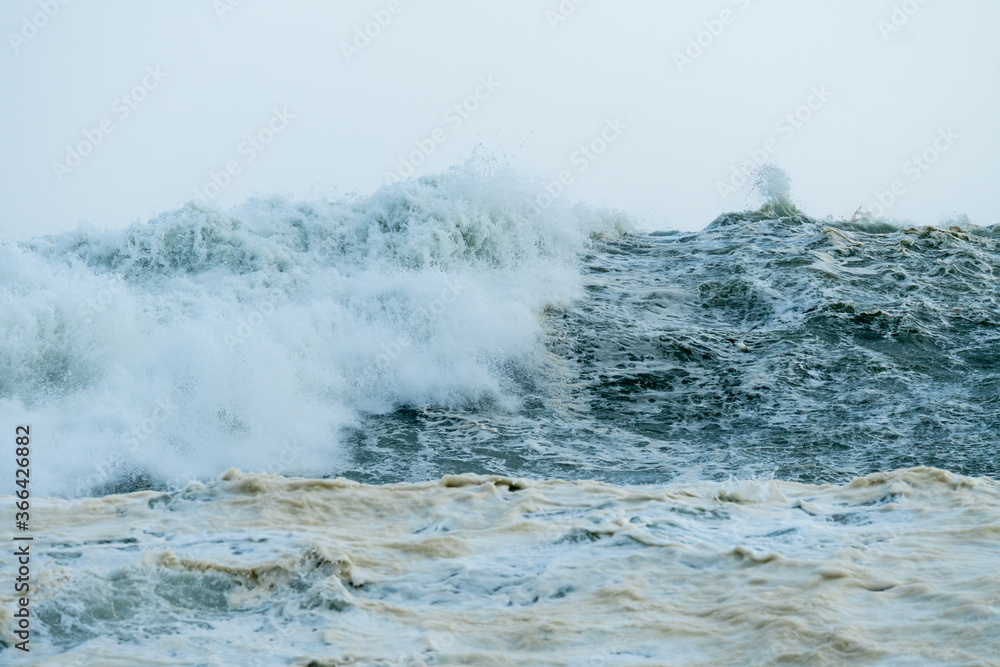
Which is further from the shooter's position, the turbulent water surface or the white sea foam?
the white sea foam

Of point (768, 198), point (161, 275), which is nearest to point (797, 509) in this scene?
point (161, 275)

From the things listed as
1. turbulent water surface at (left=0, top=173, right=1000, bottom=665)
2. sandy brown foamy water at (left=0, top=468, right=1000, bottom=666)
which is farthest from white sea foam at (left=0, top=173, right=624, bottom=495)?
sandy brown foamy water at (left=0, top=468, right=1000, bottom=666)

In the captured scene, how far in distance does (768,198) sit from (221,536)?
46.3ft

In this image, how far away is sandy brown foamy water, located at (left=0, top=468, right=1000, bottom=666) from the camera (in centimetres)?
288

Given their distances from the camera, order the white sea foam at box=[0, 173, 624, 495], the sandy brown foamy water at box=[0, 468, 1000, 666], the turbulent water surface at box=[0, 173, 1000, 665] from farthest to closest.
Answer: the white sea foam at box=[0, 173, 624, 495]
the turbulent water surface at box=[0, 173, 1000, 665]
the sandy brown foamy water at box=[0, 468, 1000, 666]

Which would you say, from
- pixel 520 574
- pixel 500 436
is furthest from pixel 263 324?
pixel 520 574

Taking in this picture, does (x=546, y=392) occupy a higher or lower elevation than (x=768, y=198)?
lower

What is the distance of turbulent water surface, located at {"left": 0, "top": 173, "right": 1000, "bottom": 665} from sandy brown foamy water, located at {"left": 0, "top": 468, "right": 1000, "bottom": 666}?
0.7 inches

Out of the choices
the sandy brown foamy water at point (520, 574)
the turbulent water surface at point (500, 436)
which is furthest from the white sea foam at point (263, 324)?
the sandy brown foamy water at point (520, 574)

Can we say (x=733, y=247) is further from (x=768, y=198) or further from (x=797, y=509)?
(x=797, y=509)

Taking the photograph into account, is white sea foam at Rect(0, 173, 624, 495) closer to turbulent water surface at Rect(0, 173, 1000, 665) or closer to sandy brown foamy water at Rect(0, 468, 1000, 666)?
turbulent water surface at Rect(0, 173, 1000, 665)

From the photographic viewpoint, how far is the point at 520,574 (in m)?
3.47

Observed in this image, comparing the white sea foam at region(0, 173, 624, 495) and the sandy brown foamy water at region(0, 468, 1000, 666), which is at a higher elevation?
the white sea foam at region(0, 173, 624, 495)

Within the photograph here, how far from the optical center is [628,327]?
9766mm
